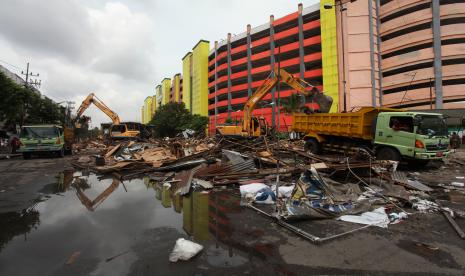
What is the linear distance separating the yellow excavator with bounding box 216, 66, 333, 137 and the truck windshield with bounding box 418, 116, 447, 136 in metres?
4.99

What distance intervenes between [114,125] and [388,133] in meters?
23.8

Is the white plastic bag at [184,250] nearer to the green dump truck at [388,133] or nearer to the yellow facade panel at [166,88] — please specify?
the green dump truck at [388,133]

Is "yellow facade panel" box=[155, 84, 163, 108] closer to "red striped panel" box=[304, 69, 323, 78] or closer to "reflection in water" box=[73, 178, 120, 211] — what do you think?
"red striped panel" box=[304, 69, 323, 78]

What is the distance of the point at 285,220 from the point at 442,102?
42.5 meters

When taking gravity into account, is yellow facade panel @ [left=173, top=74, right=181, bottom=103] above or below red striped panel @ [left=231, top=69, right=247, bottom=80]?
above

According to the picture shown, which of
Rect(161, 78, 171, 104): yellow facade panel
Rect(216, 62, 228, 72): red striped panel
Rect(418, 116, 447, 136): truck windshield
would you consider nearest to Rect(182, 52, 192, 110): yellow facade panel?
Rect(216, 62, 228, 72): red striped panel

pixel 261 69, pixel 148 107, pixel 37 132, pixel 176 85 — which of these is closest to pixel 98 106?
pixel 37 132

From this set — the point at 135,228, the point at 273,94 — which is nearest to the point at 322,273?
the point at 135,228

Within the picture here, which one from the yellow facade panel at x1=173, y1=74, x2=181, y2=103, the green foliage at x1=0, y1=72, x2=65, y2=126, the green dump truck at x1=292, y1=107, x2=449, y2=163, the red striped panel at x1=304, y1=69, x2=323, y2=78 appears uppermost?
the yellow facade panel at x1=173, y1=74, x2=181, y2=103

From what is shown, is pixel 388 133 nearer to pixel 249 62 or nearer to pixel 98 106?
pixel 98 106

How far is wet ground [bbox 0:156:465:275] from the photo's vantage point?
303 centimetres

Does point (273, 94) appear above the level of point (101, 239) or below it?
above

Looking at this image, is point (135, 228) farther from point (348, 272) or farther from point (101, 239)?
point (348, 272)

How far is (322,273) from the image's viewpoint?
2.90m
